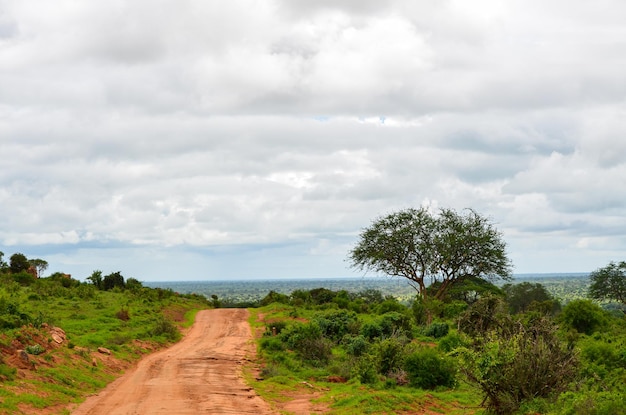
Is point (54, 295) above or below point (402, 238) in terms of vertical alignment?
below

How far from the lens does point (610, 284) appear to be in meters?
76.7

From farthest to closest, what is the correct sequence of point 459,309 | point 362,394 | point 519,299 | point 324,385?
1. point 519,299
2. point 459,309
3. point 324,385
4. point 362,394

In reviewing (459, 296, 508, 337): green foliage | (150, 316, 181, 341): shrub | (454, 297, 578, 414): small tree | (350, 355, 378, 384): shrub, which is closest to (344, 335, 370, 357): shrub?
(459, 296, 508, 337): green foliage

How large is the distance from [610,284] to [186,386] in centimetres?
6883

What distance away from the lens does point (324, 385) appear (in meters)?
24.0

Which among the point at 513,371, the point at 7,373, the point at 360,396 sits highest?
the point at 513,371

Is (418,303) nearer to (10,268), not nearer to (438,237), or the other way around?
(438,237)

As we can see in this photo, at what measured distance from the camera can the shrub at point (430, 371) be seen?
73.5ft

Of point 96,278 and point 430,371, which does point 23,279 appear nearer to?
point 96,278

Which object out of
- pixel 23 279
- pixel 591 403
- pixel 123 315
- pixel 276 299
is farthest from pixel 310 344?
pixel 276 299

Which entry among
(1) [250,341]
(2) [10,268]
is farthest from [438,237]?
(2) [10,268]

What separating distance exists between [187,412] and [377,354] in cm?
931

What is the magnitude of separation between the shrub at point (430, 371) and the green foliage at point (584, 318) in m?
20.0

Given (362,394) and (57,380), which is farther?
(57,380)
